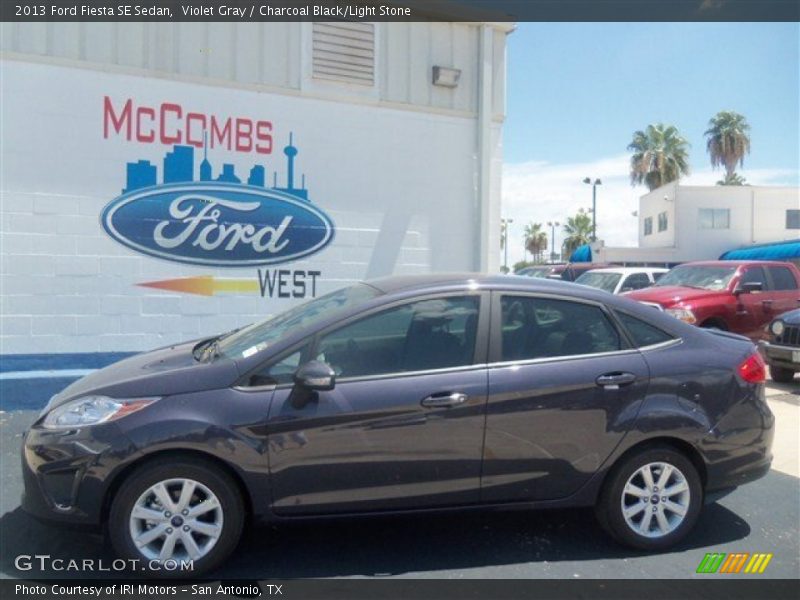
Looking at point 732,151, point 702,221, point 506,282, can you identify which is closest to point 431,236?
point 506,282

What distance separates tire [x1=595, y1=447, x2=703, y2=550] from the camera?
4.18 meters

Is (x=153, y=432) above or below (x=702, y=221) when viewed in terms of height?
below

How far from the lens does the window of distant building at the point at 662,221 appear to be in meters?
37.0

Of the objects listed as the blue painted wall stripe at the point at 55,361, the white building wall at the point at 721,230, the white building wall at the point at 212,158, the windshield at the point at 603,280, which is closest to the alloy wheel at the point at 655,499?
the white building wall at the point at 212,158

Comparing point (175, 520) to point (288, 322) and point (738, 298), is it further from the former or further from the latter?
point (738, 298)

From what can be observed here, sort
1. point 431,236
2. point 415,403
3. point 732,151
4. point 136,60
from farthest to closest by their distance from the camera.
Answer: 1. point 732,151
2. point 431,236
3. point 136,60
4. point 415,403

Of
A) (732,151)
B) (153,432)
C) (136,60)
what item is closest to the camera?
(153,432)

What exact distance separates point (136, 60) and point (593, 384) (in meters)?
5.63

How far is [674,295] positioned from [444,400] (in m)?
7.82

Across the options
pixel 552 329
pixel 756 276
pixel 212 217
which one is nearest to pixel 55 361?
pixel 212 217

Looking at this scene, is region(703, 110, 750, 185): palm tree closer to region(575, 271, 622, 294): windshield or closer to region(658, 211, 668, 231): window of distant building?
region(658, 211, 668, 231): window of distant building

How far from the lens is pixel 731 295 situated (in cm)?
1074

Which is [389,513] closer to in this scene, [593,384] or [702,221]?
[593,384]

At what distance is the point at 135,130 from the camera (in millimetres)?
7223
